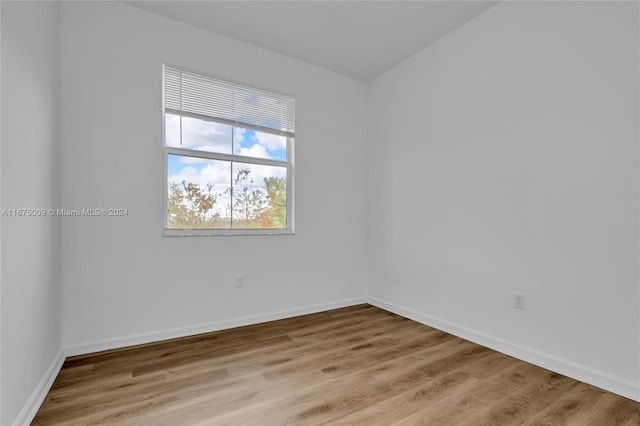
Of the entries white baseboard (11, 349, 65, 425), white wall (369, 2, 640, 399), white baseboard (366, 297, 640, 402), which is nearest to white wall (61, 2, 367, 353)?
white baseboard (11, 349, 65, 425)

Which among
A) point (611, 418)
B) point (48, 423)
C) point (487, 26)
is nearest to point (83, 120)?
point (48, 423)

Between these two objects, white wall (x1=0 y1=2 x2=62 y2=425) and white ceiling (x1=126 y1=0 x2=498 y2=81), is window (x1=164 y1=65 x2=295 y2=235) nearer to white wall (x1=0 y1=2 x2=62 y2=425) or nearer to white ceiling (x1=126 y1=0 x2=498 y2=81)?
white ceiling (x1=126 y1=0 x2=498 y2=81)

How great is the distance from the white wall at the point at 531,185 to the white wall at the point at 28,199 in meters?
2.96

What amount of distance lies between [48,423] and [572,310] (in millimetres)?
3106

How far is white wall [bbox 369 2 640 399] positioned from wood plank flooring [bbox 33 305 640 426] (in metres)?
0.34

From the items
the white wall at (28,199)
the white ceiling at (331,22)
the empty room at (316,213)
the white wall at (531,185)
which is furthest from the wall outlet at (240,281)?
the white ceiling at (331,22)

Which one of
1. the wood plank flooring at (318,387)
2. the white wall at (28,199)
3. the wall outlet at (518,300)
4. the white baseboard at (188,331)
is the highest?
the white wall at (28,199)

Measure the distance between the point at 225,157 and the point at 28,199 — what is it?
5.19 ft

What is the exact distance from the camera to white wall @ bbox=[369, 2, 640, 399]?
72.6 inches

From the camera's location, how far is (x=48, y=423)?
1.52 meters

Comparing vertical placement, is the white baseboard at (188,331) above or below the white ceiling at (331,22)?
below

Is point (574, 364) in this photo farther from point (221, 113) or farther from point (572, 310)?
point (221, 113)

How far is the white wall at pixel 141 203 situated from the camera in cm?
231

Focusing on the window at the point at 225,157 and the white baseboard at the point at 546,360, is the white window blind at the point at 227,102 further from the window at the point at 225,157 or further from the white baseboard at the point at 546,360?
the white baseboard at the point at 546,360
